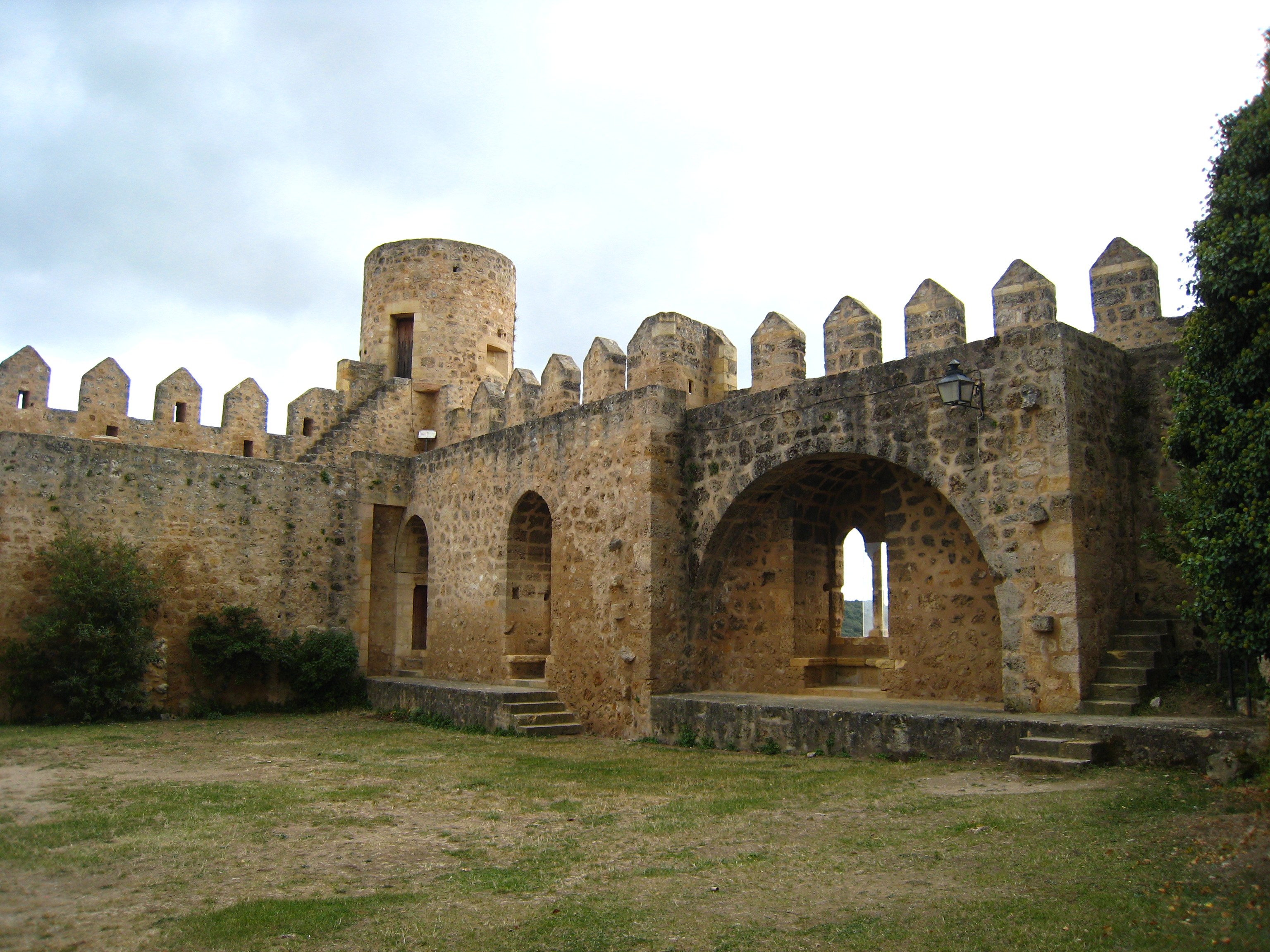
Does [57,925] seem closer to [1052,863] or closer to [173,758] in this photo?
[1052,863]

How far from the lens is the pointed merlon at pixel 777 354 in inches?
461

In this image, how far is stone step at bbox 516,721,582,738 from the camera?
39.5 feet

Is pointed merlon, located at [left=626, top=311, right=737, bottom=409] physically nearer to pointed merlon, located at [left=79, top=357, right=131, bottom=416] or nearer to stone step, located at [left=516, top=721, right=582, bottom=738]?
stone step, located at [left=516, top=721, right=582, bottom=738]

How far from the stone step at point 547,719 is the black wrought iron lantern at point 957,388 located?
6.04 metres

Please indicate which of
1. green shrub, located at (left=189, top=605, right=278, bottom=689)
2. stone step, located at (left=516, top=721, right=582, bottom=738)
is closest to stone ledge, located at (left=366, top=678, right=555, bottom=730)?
stone step, located at (left=516, top=721, right=582, bottom=738)

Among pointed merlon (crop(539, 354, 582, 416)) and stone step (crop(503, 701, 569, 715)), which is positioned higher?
pointed merlon (crop(539, 354, 582, 416))

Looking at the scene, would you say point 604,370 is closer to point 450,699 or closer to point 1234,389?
point 450,699

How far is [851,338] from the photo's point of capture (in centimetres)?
1108

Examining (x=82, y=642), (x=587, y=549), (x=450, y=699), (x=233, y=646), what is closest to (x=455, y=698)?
(x=450, y=699)

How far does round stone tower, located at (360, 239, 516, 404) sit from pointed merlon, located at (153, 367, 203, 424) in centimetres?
343

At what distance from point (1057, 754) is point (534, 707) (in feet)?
21.8

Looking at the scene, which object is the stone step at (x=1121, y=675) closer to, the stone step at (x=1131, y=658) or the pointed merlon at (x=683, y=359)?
the stone step at (x=1131, y=658)

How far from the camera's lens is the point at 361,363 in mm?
18781

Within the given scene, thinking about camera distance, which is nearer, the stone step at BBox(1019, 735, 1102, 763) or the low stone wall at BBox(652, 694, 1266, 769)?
the low stone wall at BBox(652, 694, 1266, 769)
